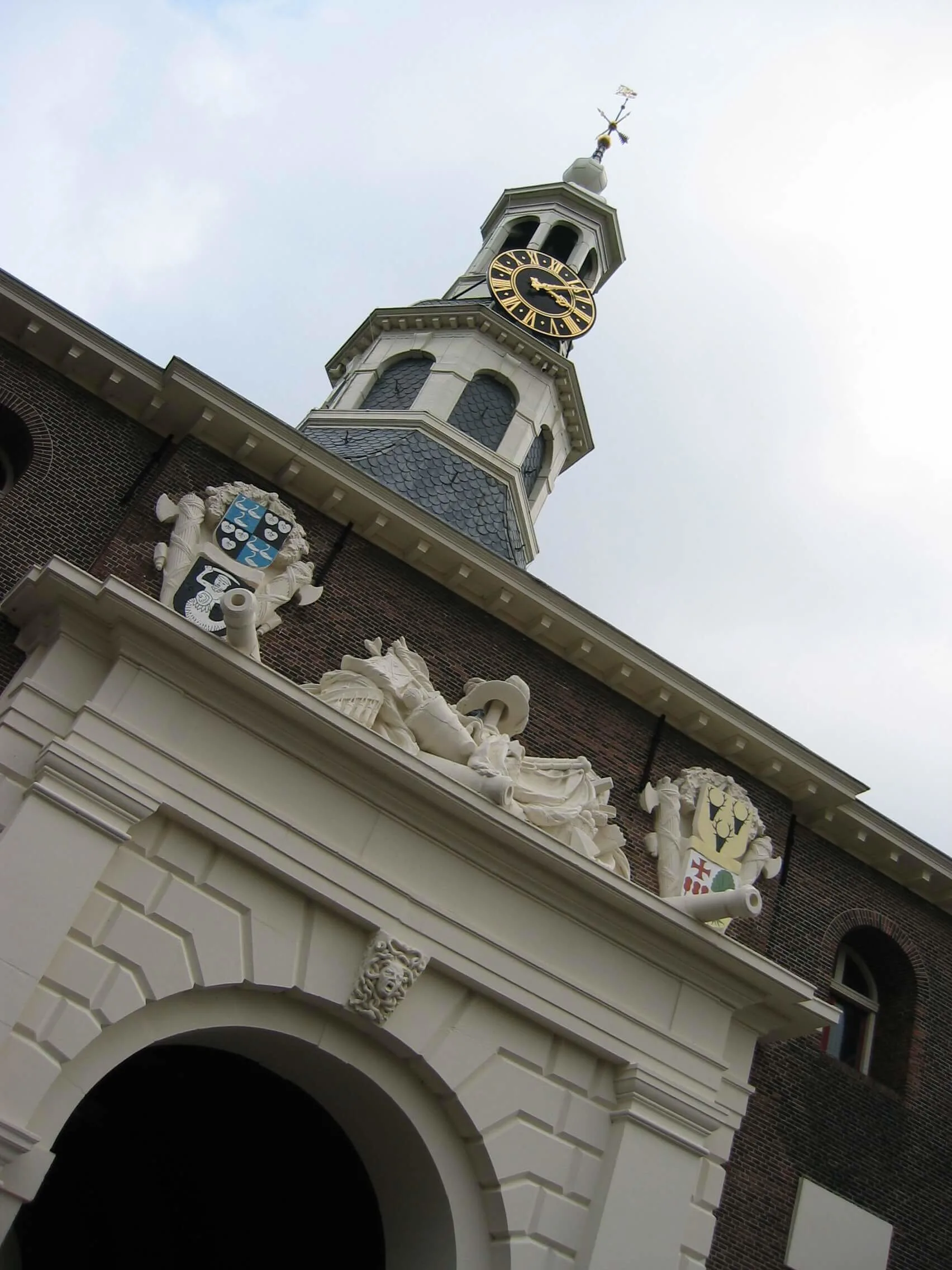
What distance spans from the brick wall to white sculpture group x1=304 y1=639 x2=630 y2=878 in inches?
11.8

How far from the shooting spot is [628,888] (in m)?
11.6

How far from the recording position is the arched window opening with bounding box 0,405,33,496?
12352 mm

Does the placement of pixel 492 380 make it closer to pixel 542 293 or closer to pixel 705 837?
pixel 542 293

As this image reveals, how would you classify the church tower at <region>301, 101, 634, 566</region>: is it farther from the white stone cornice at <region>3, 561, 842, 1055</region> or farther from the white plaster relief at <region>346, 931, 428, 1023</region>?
the white plaster relief at <region>346, 931, 428, 1023</region>

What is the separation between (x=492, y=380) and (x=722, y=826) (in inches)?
489

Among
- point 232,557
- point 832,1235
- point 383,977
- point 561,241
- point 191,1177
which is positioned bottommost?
point 191,1177

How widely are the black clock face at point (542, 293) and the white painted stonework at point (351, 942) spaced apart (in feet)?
Result: 51.5

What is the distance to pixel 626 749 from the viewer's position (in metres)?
13.6

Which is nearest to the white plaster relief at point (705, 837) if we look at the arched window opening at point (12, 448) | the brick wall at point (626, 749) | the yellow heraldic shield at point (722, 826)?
the yellow heraldic shield at point (722, 826)

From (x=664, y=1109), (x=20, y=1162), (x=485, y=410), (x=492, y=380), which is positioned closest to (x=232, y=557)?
(x=20, y=1162)

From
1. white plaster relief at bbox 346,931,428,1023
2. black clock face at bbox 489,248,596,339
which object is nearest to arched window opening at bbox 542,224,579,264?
black clock face at bbox 489,248,596,339

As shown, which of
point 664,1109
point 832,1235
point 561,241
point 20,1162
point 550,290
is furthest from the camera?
point 561,241

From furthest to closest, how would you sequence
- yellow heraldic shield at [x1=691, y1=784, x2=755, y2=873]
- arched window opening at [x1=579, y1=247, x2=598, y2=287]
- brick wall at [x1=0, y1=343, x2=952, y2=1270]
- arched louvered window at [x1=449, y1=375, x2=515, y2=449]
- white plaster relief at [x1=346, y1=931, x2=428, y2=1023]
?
arched window opening at [x1=579, y1=247, x2=598, y2=287] → arched louvered window at [x1=449, y1=375, x2=515, y2=449] → yellow heraldic shield at [x1=691, y1=784, x2=755, y2=873] → brick wall at [x1=0, y1=343, x2=952, y2=1270] → white plaster relief at [x1=346, y1=931, x2=428, y2=1023]

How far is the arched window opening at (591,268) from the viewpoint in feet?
91.6
